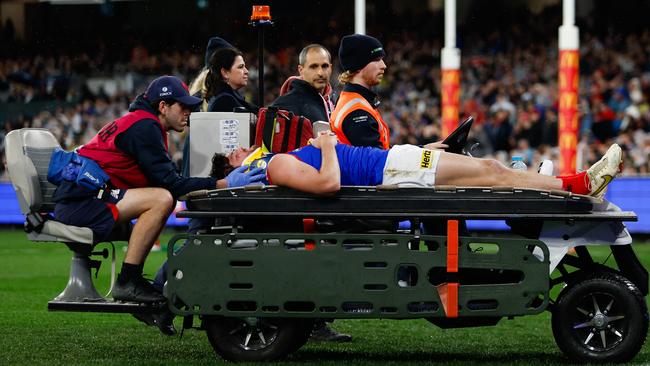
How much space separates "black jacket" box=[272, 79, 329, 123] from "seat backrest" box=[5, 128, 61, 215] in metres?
1.77

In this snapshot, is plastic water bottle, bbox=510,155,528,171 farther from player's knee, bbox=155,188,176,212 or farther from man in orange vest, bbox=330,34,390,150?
player's knee, bbox=155,188,176,212

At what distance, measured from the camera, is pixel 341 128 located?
809 centimetres

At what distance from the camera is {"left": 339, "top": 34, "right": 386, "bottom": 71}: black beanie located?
8289 mm

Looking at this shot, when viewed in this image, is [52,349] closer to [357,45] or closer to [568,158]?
[357,45]

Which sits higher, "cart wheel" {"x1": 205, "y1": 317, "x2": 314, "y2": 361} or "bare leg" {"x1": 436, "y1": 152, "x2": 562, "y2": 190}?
"bare leg" {"x1": 436, "y1": 152, "x2": 562, "y2": 190}

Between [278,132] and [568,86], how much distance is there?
11748mm

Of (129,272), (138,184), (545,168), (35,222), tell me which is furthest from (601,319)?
(35,222)

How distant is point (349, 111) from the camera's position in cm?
809

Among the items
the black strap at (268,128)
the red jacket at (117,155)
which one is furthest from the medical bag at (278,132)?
the red jacket at (117,155)

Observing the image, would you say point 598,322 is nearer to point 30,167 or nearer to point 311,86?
point 311,86

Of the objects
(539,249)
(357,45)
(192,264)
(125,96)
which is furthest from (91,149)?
(125,96)

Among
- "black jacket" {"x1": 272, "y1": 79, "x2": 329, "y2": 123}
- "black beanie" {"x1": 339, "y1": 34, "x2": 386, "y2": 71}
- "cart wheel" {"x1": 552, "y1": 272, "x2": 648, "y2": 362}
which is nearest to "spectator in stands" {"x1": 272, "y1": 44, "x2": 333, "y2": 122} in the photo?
"black jacket" {"x1": 272, "y1": 79, "x2": 329, "y2": 123}

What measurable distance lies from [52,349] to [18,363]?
75 centimetres

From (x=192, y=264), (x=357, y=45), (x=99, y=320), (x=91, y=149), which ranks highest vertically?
(x=357, y=45)
